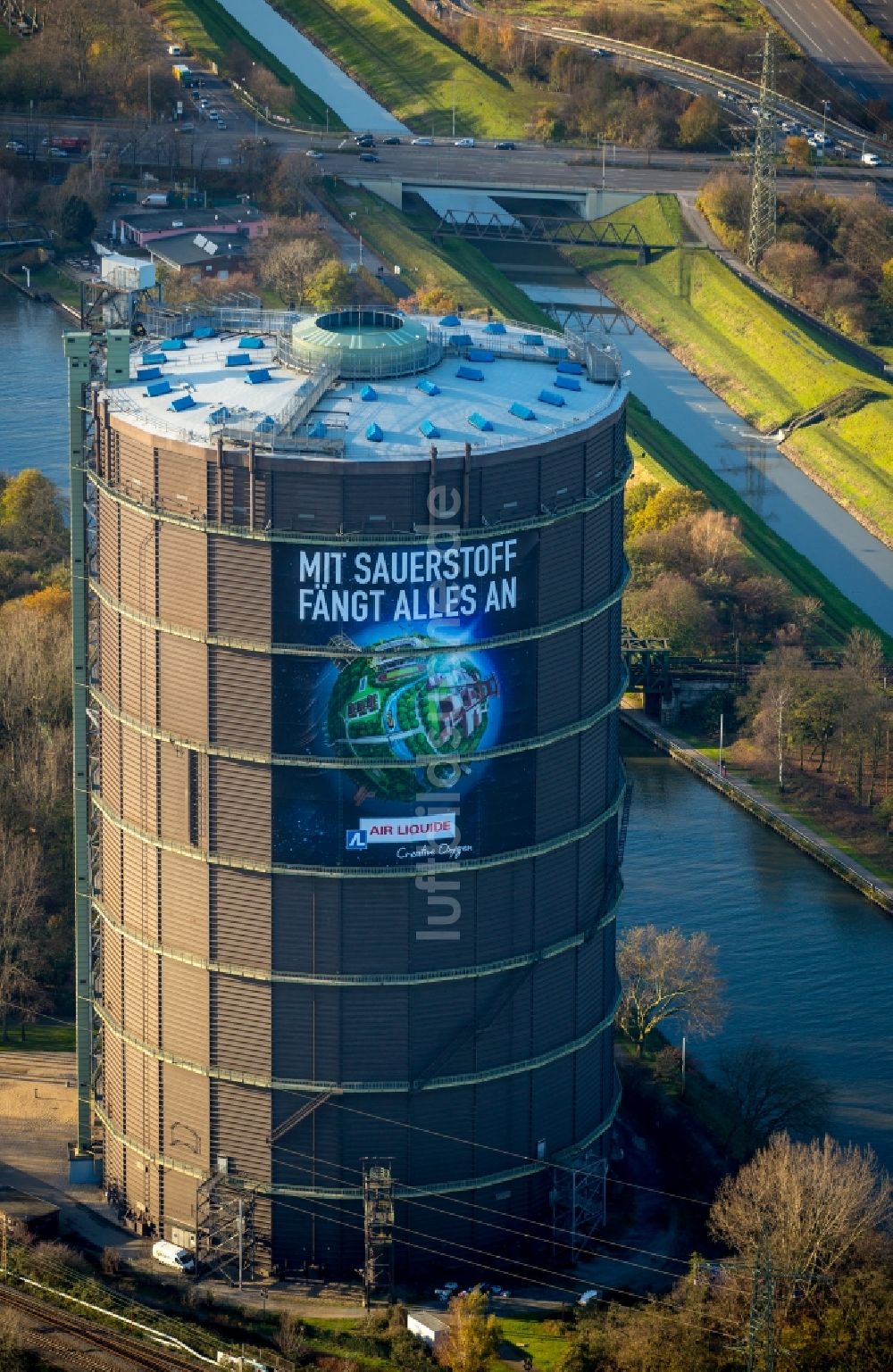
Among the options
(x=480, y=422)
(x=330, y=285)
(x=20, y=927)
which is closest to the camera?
(x=480, y=422)

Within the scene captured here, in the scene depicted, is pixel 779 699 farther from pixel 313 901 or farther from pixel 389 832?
pixel 313 901

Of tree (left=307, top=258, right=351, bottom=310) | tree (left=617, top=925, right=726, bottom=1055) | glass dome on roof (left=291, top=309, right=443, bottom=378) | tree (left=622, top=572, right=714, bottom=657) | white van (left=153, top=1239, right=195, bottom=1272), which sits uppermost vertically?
glass dome on roof (left=291, top=309, right=443, bottom=378)

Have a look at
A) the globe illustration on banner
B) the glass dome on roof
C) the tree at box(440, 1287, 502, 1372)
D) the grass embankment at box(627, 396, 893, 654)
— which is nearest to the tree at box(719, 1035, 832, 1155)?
the tree at box(440, 1287, 502, 1372)

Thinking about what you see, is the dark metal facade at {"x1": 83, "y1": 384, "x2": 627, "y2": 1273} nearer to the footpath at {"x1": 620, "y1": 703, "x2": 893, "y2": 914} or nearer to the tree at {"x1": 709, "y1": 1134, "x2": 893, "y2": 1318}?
the tree at {"x1": 709, "y1": 1134, "x2": 893, "y2": 1318}

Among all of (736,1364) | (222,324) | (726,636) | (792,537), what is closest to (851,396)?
(792,537)

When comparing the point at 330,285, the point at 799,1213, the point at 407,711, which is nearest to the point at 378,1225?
the point at 799,1213

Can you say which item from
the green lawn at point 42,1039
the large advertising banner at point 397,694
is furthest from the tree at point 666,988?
the large advertising banner at point 397,694
